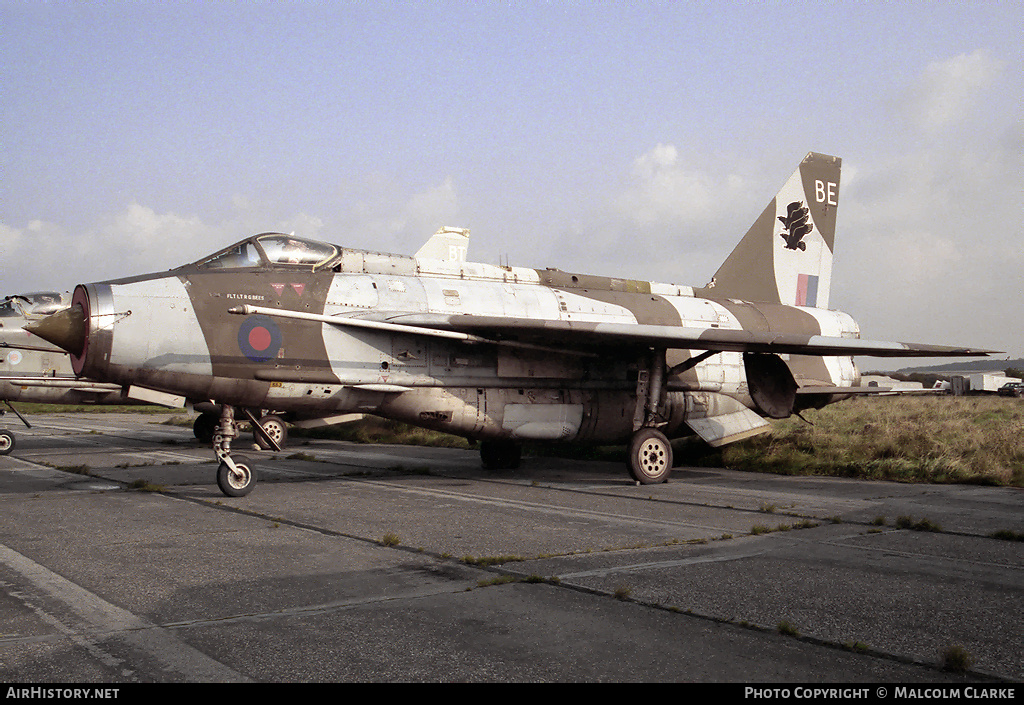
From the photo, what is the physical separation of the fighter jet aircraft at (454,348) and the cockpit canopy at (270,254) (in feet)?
0.08

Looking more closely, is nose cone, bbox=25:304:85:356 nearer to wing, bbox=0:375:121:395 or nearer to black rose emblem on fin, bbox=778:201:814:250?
wing, bbox=0:375:121:395

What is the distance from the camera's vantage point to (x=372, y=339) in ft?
35.3

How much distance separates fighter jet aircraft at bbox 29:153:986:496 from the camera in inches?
373

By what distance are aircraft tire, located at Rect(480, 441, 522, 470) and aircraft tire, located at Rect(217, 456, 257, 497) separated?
5.07m

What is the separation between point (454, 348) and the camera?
1141 centimetres

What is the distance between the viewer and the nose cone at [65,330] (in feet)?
29.0

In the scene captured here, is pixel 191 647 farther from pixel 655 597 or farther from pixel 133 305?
pixel 133 305

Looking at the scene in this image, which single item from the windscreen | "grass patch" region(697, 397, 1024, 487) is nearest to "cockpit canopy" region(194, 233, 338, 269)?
the windscreen

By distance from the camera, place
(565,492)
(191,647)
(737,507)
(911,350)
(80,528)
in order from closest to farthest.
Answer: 1. (191,647)
2. (80,528)
3. (737,507)
4. (565,492)
5. (911,350)

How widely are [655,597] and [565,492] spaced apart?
5.90 metres

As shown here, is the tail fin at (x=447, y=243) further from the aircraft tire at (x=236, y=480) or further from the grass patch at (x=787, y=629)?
the grass patch at (x=787, y=629)

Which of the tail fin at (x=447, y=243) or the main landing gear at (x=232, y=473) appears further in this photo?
the tail fin at (x=447, y=243)

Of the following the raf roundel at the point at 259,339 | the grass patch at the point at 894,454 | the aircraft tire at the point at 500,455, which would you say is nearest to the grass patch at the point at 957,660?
the raf roundel at the point at 259,339
